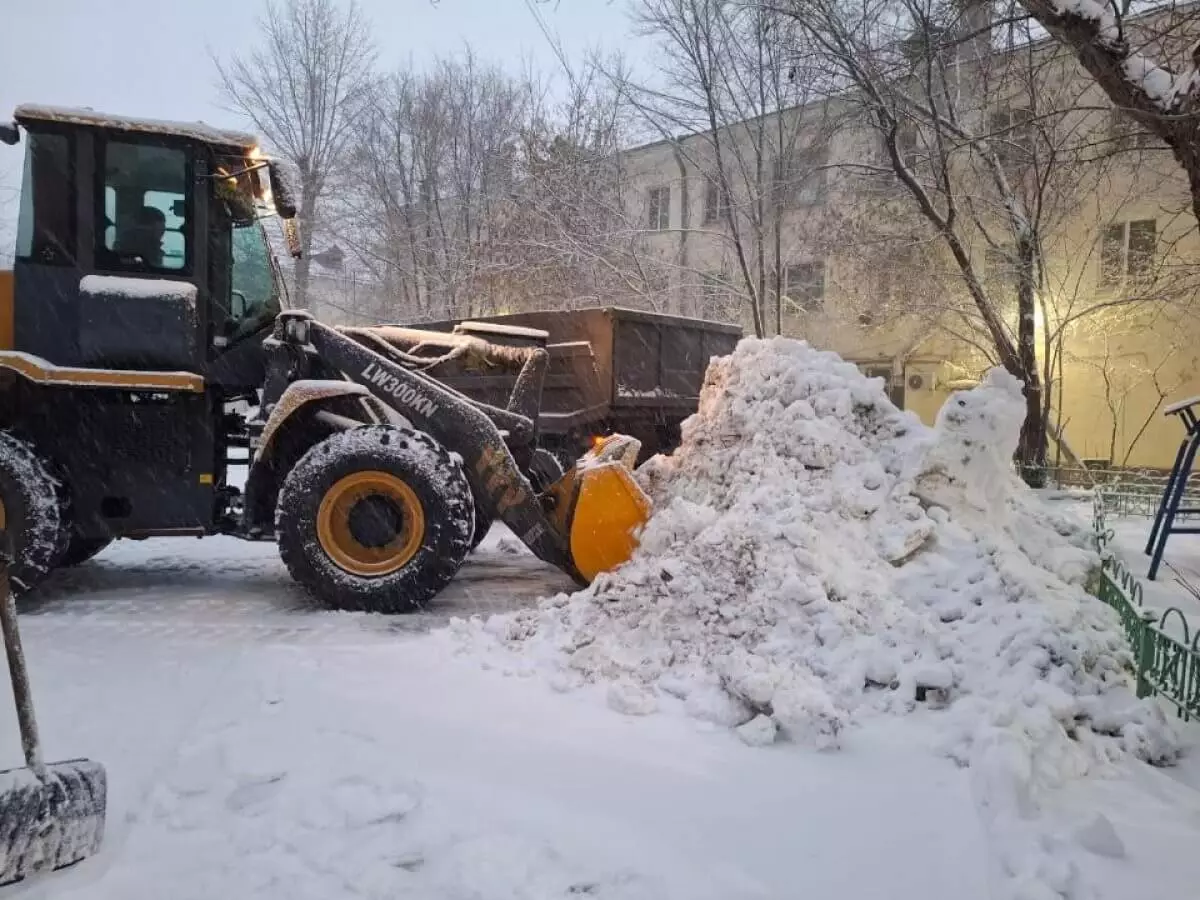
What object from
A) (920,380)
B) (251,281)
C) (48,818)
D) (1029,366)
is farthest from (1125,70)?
(920,380)

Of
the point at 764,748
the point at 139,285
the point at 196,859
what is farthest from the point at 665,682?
the point at 139,285

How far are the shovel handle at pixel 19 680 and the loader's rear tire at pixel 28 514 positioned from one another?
3.02m

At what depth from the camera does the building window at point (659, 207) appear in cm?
2136

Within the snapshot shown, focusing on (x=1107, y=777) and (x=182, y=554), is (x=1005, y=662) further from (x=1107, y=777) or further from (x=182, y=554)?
(x=182, y=554)

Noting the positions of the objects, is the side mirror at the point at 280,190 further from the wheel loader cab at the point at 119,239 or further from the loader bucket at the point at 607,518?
the loader bucket at the point at 607,518

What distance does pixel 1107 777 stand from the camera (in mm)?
3092

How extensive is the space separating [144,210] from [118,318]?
747mm

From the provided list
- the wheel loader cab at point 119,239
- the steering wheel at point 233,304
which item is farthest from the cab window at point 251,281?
the wheel loader cab at point 119,239

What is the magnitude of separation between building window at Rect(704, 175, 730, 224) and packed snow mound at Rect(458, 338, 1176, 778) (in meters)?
12.3

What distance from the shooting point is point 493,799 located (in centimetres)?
284

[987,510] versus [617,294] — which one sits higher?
[617,294]

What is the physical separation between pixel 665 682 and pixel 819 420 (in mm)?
2016

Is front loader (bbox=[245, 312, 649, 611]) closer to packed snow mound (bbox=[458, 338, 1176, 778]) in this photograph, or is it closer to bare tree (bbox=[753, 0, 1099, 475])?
packed snow mound (bbox=[458, 338, 1176, 778])

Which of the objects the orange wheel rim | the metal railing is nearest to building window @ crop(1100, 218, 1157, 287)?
the metal railing
